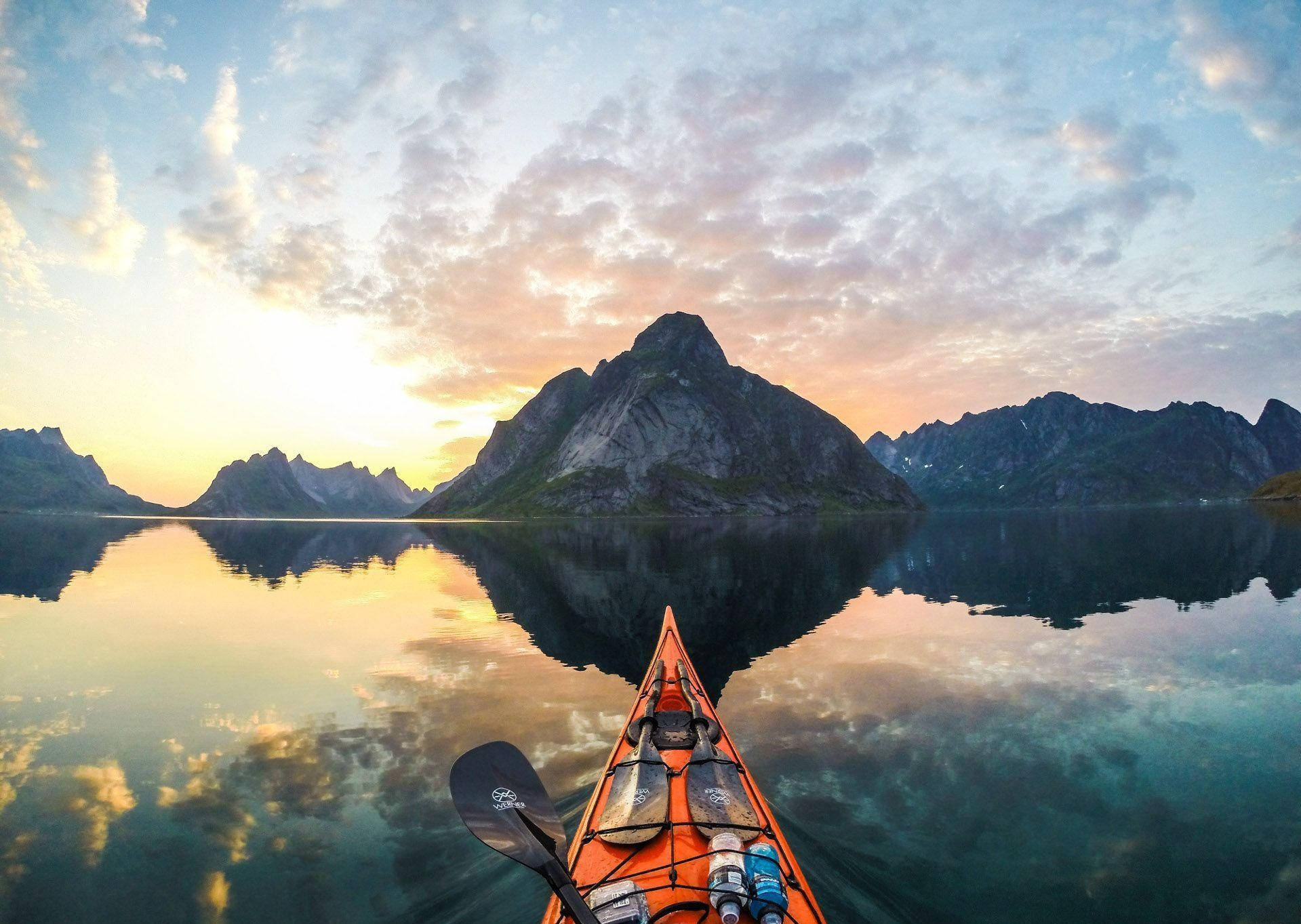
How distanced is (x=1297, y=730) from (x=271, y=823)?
28739 millimetres

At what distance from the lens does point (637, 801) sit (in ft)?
33.0

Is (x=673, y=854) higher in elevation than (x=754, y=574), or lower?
higher

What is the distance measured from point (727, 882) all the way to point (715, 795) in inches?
113

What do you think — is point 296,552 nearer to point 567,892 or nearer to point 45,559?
point 45,559

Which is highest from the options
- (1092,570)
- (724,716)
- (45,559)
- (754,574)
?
(1092,570)

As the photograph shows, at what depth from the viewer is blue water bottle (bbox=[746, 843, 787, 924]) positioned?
7.00 m

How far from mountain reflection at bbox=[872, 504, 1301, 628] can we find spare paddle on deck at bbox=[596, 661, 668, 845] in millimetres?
28887

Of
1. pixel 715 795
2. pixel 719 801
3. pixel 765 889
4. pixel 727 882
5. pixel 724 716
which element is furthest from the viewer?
pixel 724 716

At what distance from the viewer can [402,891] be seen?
1034 centimetres

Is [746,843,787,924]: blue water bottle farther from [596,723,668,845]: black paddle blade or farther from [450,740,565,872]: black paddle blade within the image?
[450,740,565,872]: black paddle blade

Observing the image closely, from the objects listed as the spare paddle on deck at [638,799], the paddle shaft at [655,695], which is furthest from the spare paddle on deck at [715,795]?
the paddle shaft at [655,695]

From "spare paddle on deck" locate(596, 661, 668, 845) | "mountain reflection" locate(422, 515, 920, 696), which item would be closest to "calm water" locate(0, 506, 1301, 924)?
"mountain reflection" locate(422, 515, 920, 696)

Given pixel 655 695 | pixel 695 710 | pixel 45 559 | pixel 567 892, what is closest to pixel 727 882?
pixel 567 892

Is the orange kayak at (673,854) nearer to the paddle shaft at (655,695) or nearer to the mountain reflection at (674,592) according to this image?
the paddle shaft at (655,695)
